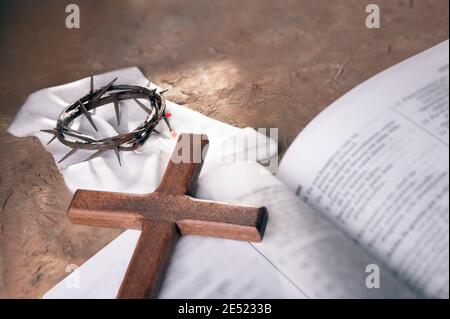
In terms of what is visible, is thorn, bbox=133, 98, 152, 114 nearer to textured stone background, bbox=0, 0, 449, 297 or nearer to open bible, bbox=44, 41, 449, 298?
textured stone background, bbox=0, 0, 449, 297

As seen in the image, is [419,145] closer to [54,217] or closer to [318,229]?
[318,229]

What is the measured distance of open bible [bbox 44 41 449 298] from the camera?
2.07 feet

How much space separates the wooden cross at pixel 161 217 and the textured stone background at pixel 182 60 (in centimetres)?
4

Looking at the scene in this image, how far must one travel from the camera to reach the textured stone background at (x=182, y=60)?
819 mm

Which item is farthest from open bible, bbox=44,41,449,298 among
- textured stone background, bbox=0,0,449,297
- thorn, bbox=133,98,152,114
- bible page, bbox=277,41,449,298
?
thorn, bbox=133,98,152,114

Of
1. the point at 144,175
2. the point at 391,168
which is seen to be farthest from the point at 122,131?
the point at 391,168

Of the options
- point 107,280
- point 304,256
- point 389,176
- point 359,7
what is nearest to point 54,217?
point 107,280

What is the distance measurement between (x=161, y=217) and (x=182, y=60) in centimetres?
46

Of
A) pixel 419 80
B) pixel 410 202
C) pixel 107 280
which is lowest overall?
pixel 107 280

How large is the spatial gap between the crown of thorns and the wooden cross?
0.11 meters

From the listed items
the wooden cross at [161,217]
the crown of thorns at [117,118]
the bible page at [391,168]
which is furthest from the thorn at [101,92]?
the bible page at [391,168]

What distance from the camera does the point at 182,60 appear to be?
1.12 m

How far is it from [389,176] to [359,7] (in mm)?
586

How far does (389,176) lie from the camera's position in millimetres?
664
